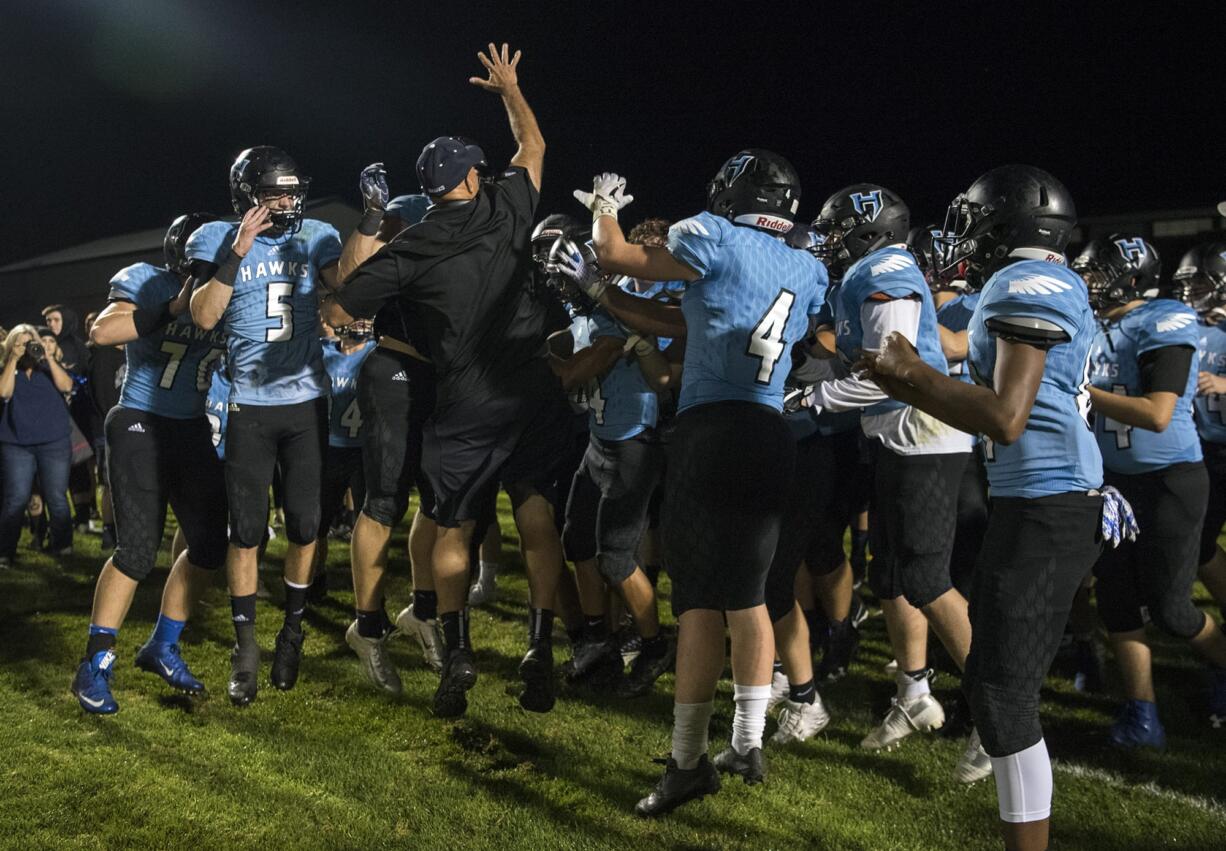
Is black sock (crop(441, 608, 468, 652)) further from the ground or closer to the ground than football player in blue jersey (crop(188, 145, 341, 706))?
closer to the ground

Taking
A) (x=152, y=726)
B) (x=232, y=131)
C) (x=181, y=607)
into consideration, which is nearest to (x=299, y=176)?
(x=181, y=607)

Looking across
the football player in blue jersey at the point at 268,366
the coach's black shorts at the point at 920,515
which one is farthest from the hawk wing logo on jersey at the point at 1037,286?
the football player in blue jersey at the point at 268,366

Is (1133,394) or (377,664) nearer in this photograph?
(1133,394)

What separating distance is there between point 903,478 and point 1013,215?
1.50m

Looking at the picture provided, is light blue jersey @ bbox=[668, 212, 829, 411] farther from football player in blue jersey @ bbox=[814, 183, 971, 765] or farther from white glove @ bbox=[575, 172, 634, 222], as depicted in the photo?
white glove @ bbox=[575, 172, 634, 222]

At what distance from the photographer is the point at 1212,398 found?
5.52 metres

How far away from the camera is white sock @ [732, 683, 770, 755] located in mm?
3451

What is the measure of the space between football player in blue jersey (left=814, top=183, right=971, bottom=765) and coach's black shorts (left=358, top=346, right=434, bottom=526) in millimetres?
1999

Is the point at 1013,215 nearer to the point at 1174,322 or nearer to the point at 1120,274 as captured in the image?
the point at 1174,322

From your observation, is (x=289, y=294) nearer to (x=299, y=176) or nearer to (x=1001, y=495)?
(x=299, y=176)

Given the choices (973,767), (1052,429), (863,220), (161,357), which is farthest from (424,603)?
(1052,429)

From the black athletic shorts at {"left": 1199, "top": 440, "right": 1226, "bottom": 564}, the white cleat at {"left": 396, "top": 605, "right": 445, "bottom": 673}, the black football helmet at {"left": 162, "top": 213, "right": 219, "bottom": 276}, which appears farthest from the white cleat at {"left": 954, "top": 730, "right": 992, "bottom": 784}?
the black football helmet at {"left": 162, "top": 213, "right": 219, "bottom": 276}

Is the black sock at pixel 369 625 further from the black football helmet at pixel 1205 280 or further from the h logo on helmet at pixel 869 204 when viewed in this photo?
the black football helmet at pixel 1205 280

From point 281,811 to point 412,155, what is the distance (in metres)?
15.1
